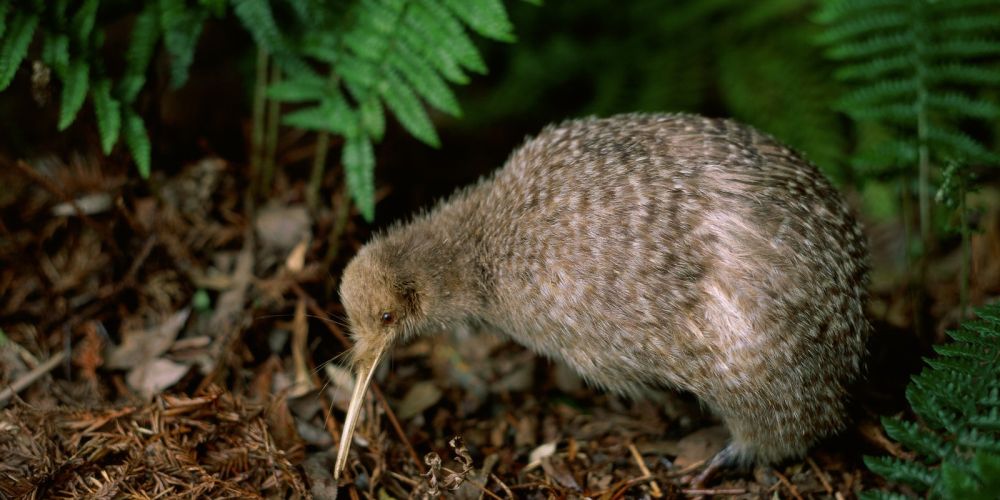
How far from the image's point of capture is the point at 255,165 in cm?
407

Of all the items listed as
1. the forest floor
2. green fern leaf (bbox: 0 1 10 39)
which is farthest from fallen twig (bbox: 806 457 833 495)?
green fern leaf (bbox: 0 1 10 39)

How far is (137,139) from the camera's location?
11.4 feet

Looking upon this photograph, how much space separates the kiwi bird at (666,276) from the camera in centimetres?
288

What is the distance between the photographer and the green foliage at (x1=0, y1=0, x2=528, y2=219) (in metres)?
3.36

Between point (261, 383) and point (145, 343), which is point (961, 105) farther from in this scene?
point (145, 343)

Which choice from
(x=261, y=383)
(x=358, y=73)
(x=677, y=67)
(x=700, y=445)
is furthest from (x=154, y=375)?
(x=677, y=67)

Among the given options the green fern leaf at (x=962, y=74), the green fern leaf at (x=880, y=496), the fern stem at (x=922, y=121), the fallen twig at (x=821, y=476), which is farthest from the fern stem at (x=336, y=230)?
the green fern leaf at (x=962, y=74)

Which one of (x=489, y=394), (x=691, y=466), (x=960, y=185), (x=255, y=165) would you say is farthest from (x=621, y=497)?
(x=255, y=165)

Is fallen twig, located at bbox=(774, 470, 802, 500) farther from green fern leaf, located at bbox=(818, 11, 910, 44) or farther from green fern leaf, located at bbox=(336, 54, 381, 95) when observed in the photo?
green fern leaf, located at bbox=(336, 54, 381, 95)

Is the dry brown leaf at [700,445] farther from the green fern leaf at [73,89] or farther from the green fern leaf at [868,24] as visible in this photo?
the green fern leaf at [73,89]

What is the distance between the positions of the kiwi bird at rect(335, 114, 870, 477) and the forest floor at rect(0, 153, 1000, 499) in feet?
0.82

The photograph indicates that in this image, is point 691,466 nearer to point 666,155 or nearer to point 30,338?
point 666,155

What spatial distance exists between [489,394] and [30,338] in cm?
212

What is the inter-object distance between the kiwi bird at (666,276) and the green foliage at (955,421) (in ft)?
1.39
